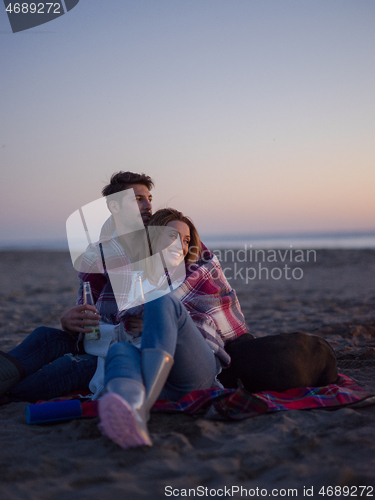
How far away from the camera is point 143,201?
132 inches

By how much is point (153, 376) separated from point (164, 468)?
0.39 m

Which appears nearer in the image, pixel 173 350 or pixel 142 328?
pixel 173 350

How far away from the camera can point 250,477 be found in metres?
1.67

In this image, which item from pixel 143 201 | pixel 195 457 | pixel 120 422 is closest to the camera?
pixel 120 422

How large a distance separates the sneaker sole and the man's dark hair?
2.06 metres

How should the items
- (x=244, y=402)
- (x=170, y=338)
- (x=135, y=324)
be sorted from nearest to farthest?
1. (x=170, y=338)
2. (x=244, y=402)
3. (x=135, y=324)

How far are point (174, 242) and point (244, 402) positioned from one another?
1181 mm

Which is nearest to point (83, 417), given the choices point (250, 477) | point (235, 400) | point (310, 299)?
point (235, 400)

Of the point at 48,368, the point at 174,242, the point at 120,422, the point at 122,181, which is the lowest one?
the point at 48,368

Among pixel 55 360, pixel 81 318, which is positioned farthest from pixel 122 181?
pixel 55 360

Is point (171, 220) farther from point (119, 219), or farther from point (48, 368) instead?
point (48, 368)

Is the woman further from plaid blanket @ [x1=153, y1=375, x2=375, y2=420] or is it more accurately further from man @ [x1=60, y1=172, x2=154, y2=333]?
man @ [x1=60, y1=172, x2=154, y2=333]

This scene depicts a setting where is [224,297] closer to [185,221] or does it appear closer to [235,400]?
[185,221]

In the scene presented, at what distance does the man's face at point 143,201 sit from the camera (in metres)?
3.32
